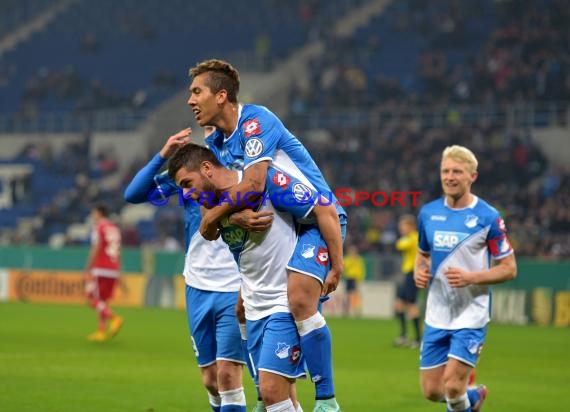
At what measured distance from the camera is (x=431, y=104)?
107ft

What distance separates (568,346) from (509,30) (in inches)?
657

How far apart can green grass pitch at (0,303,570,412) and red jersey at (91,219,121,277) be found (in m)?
1.23

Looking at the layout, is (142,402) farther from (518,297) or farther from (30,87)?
(30,87)

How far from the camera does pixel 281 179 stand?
623cm

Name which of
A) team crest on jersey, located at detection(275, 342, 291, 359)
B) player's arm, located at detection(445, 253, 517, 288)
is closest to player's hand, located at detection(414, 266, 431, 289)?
player's arm, located at detection(445, 253, 517, 288)

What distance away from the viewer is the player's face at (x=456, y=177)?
852cm

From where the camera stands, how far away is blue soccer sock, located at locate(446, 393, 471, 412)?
26.5ft

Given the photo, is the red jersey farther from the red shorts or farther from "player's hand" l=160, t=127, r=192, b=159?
"player's hand" l=160, t=127, r=192, b=159

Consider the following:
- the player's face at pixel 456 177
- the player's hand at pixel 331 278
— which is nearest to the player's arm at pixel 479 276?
the player's face at pixel 456 177

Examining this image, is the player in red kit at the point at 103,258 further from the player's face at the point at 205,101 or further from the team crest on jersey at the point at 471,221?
the player's face at the point at 205,101

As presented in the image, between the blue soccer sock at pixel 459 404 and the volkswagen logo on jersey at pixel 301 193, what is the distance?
8.83 feet

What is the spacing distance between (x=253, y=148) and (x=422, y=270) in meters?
2.99

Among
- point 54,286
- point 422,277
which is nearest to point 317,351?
point 422,277

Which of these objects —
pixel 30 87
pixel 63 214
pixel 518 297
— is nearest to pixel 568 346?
pixel 518 297
